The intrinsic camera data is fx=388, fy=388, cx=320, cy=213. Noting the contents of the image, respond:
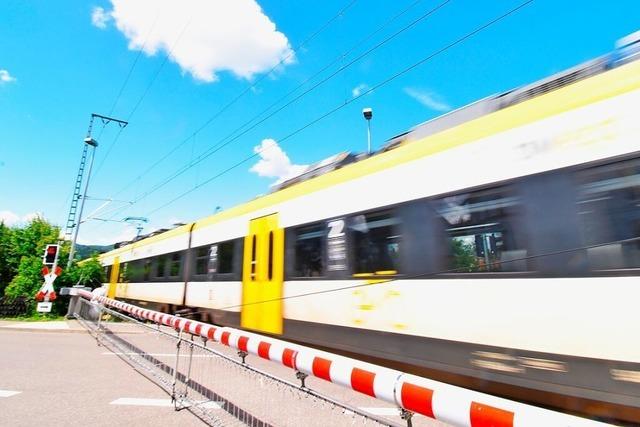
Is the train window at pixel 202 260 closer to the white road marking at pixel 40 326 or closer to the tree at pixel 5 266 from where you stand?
the white road marking at pixel 40 326

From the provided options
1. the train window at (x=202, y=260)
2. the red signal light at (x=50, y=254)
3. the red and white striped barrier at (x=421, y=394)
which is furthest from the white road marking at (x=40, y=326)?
the red and white striped barrier at (x=421, y=394)

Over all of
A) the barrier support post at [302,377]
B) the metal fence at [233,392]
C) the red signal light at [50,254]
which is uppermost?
the red signal light at [50,254]

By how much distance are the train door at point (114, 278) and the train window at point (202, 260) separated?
444 inches

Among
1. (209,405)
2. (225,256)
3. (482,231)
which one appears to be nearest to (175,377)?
(209,405)

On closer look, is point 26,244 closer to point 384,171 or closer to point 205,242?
point 205,242

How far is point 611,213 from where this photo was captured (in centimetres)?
349

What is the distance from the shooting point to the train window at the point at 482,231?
417cm

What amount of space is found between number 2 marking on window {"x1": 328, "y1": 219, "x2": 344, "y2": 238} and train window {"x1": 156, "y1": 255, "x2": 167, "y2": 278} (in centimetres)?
985

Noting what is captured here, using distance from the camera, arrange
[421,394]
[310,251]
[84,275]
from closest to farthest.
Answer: [421,394] < [310,251] < [84,275]

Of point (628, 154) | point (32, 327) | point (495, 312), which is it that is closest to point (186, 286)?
point (32, 327)

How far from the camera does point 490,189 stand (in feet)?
14.5

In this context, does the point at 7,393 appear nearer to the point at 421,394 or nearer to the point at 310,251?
the point at 310,251

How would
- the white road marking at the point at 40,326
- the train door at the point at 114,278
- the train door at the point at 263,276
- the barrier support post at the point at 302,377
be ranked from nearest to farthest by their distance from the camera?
1. the barrier support post at the point at 302,377
2. the train door at the point at 263,276
3. the white road marking at the point at 40,326
4. the train door at the point at 114,278

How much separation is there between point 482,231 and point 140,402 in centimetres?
452
